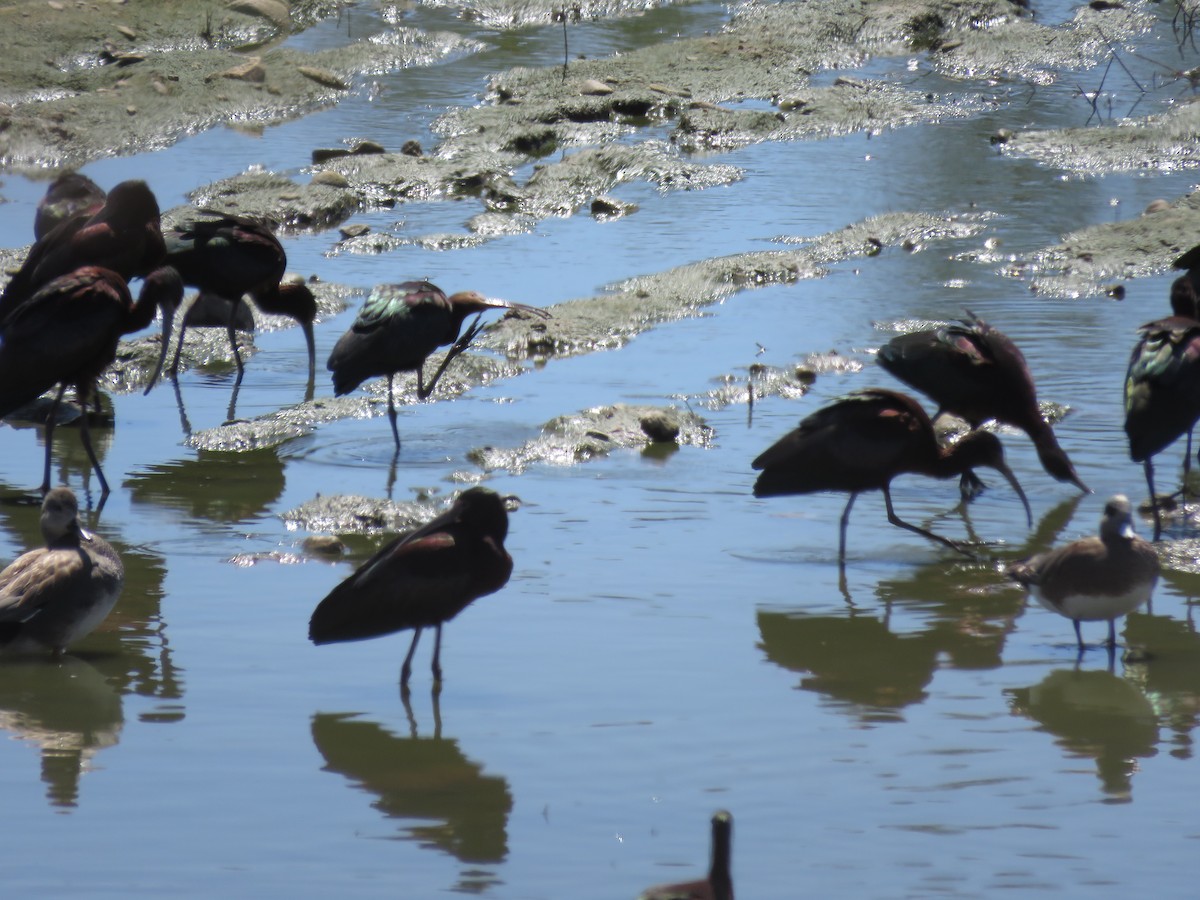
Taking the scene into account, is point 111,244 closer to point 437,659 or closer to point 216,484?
point 216,484

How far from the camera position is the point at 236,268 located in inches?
431

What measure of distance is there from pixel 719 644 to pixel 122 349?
235 inches

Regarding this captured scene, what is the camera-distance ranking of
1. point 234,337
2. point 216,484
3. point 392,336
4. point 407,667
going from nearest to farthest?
1. point 407,667
2. point 216,484
3. point 392,336
4. point 234,337

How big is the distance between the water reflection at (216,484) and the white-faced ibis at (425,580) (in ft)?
8.02

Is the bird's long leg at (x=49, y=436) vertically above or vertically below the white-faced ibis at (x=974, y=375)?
below

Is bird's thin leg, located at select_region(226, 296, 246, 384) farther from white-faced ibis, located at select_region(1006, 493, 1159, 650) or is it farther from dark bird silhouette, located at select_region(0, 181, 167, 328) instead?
white-faced ibis, located at select_region(1006, 493, 1159, 650)

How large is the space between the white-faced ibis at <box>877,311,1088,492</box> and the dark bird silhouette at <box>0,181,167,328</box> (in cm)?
428

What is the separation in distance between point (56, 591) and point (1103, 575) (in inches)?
146

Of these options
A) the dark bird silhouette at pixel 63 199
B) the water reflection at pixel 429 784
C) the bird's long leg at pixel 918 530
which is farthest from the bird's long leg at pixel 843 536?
the dark bird silhouette at pixel 63 199

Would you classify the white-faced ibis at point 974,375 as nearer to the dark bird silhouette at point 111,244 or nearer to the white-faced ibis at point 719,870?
the dark bird silhouette at point 111,244

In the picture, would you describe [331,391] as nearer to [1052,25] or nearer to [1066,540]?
[1066,540]

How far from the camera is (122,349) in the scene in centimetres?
1134

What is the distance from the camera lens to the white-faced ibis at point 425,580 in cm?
598

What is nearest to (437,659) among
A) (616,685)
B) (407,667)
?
(407,667)
